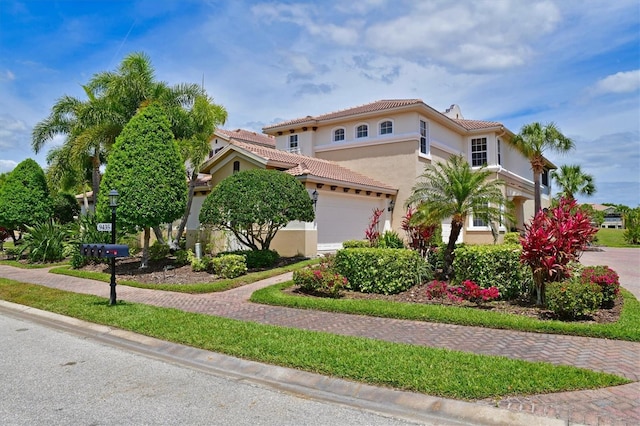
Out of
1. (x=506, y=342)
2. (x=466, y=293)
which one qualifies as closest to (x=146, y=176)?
(x=466, y=293)

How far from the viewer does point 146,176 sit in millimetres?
14586

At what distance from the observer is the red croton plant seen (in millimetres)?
8969

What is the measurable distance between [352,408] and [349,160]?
1988cm

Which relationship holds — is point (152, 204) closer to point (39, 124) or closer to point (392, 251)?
point (392, 251)

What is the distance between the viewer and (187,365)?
20.7ft

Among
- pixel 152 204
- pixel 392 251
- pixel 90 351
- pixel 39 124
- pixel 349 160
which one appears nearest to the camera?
pixel 90 351

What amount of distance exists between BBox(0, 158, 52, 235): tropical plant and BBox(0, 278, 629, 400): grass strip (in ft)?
53.5

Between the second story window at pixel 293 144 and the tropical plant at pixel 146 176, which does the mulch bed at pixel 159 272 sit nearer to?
the tropical plant at pixel 146 176

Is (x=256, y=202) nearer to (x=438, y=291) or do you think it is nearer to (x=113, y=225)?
(x=113, y=225)

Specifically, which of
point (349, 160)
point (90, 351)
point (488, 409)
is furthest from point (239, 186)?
point (488, 409)

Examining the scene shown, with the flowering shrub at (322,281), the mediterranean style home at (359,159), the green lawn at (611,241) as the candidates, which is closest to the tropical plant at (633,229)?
the green lawn at (611,241)

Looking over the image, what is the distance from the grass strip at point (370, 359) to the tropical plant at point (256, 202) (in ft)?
19.6

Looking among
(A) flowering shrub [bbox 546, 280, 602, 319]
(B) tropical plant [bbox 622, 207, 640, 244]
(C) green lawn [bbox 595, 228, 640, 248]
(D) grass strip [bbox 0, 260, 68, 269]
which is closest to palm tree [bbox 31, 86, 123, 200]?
(D) grass strip [bbox 0, 260, 68, 269]

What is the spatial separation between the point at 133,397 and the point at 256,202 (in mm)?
9787
